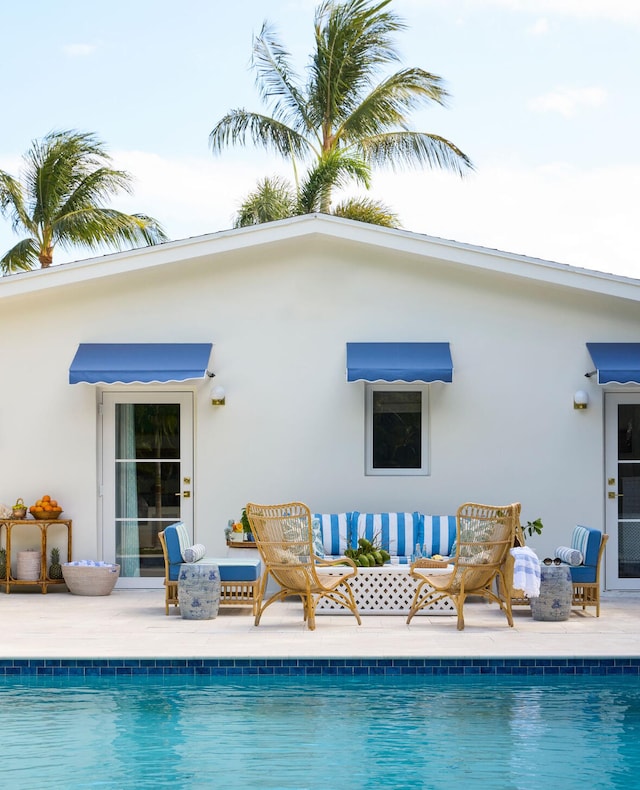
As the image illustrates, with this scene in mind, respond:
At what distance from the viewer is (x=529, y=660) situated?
8.48 meters

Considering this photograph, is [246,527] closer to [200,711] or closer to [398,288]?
[398,288]

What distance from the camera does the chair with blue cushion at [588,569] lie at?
35.7ft

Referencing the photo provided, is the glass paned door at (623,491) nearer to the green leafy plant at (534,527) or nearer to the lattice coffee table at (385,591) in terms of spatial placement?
the green leafy plant at (534,527)

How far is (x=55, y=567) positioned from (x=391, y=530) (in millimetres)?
4204

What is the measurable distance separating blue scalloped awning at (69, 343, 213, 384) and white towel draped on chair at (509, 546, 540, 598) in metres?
4.24

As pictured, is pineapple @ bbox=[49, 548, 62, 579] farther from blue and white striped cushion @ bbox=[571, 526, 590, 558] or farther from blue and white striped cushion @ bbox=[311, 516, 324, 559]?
blue and white striped cushion @ bbox=[571, 526, 590, 558]

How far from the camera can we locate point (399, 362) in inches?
487

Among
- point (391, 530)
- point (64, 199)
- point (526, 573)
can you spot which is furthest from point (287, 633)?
point (64, 199)

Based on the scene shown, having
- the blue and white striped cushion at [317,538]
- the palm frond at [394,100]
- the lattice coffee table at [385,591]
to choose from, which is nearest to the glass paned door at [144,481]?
the blue and white striped cushion at [317,538]

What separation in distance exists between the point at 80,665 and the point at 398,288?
21.2 ft

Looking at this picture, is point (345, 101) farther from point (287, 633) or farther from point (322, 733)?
point (322, 733)

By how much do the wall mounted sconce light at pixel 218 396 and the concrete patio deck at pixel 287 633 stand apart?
8.37ft

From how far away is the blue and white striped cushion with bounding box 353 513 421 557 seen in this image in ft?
40.3

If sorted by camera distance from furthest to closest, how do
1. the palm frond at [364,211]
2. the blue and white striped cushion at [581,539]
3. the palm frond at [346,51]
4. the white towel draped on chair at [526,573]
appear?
the palm frond at [364,211], the palm frond at [346,51], the blue and white striped cushion at [581,539], the white towel draped on chair at [526,573]
